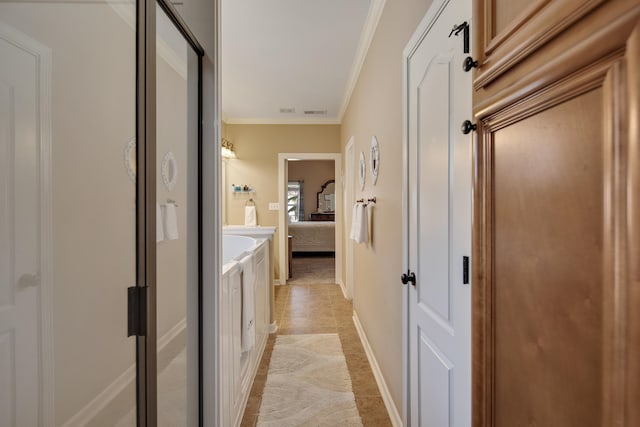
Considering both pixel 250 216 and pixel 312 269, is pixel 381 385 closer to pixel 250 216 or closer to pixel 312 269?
pixel 250 216

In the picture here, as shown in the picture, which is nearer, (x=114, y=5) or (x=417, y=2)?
(x=114, y=5)

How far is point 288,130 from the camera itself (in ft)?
17.5

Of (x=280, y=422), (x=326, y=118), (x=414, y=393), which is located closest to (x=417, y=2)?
(x=414, y=393)

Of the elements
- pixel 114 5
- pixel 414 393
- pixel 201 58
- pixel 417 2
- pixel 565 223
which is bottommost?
pixel 414 393

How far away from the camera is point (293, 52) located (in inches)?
119

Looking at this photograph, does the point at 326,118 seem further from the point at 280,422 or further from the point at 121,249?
the point at 121,249

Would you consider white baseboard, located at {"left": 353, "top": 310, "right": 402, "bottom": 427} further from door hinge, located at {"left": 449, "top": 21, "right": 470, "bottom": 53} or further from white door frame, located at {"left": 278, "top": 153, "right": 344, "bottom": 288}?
white door frame, located at {"left": 278, "top": 153, "right": 344, "bottom": 288}

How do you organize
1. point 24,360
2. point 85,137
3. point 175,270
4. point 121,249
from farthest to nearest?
point 175,270 < point 121,249 < point 85,137 < point 24,360

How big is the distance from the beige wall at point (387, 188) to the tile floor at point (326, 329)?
18 cm

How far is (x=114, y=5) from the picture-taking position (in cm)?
87

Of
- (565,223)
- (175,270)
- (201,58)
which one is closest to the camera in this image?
(565,223)

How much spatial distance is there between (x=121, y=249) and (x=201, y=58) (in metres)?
0.96

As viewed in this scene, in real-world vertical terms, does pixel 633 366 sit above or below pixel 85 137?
below

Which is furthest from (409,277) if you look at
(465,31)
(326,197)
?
(326,197)
